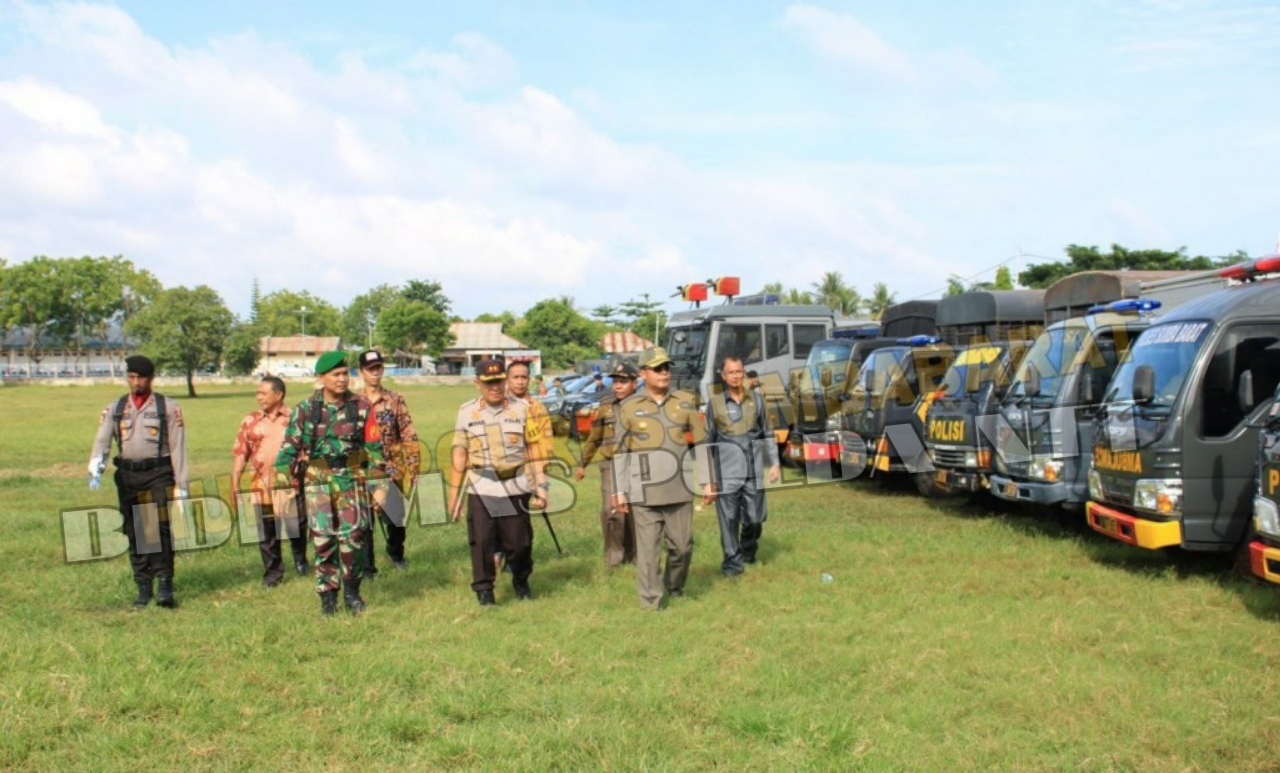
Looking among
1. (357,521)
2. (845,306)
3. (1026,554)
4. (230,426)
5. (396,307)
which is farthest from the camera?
(396,307)

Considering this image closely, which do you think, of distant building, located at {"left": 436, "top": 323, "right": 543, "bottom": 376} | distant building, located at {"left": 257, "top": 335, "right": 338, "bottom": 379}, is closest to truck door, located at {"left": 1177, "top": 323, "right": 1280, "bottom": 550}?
distant building, located at {"left": 436, "top": 323, "right": 543, "bottom": 376}

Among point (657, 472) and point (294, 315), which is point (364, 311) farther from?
point (657, 472)

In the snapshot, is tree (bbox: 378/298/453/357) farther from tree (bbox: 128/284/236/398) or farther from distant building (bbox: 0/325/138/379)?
tree (bbox: 128/284/236/398)

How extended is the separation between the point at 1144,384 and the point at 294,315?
440ft

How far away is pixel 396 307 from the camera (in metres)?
95.1

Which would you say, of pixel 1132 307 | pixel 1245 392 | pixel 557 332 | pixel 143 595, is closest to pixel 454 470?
pixel 143 595

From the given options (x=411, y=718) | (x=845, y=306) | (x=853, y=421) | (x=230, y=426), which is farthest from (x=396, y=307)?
(x=411, y=718)

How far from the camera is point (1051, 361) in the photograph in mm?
Result: 10250

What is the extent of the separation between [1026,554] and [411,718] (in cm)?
591

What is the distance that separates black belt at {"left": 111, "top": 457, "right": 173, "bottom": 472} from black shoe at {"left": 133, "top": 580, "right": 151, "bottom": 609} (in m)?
0.84

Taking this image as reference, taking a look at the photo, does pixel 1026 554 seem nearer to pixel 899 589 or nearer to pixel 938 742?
pixel 899 589

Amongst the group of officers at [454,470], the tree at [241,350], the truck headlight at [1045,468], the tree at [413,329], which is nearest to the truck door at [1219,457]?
the truck headlight at [1045,468]

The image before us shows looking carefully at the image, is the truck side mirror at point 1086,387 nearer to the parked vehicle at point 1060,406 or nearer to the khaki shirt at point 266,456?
the parked vehicle at point 1060,406

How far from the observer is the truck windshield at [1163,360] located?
762 centimetres
